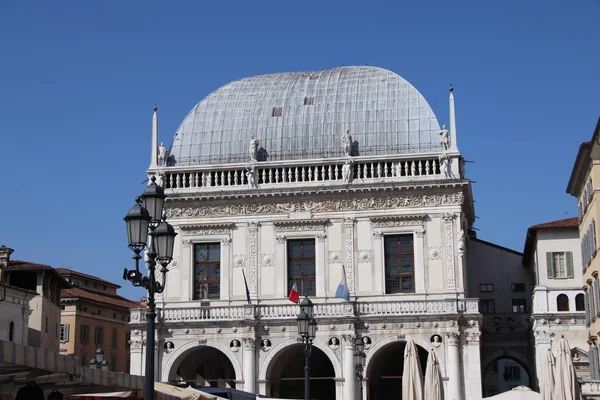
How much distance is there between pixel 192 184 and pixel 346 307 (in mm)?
10162

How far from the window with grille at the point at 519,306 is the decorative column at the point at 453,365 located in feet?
37.7

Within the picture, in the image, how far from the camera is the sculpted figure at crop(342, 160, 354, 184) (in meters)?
46.9

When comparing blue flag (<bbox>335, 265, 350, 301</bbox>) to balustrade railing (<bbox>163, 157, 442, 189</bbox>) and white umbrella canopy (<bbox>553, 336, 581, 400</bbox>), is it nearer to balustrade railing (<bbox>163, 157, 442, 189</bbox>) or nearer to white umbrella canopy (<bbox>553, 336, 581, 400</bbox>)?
balustrade railing (<bbox>163, 157, 442, 189</bbox>)

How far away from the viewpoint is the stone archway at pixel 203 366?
150 feet

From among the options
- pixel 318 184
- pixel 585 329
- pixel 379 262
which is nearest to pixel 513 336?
pixel 585 329

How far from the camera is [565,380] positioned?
101ft

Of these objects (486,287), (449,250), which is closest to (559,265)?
(486,287)

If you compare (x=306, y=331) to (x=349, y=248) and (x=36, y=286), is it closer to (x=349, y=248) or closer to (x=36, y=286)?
(x=349, y=248)

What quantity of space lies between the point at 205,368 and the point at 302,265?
775cm

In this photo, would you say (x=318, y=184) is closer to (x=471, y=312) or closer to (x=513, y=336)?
(x=471, y=312)

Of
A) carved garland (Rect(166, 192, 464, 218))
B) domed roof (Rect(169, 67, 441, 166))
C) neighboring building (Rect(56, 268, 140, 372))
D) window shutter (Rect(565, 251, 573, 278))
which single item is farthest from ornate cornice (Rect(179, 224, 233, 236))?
neighboring building (Rect(56, 268, 140, 372))

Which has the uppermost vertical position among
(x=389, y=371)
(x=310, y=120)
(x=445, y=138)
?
(x=310, y=120)

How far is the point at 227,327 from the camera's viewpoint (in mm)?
45719

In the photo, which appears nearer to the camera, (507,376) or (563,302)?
(563,302)
